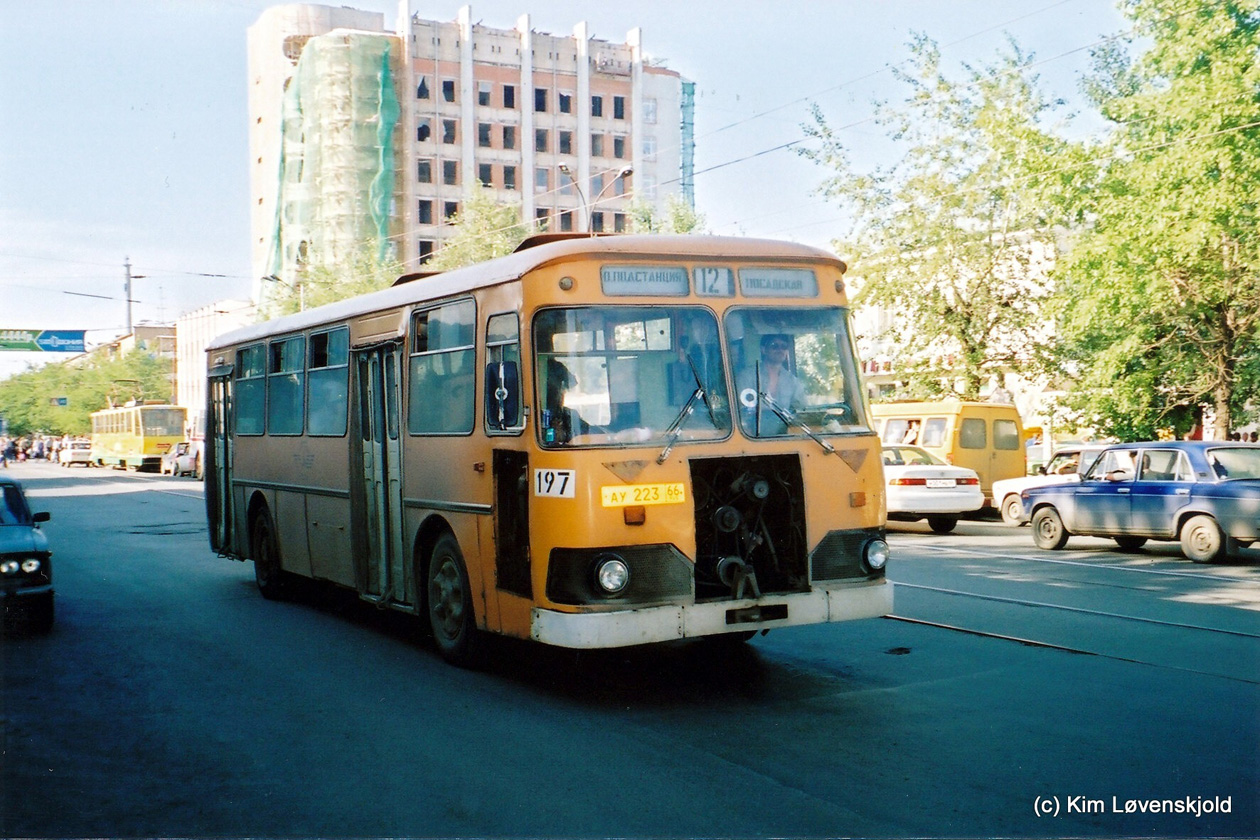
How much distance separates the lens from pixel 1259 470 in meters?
15.6

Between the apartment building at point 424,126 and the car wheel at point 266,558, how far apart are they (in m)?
60.5

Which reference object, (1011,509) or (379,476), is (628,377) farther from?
(1011,509)

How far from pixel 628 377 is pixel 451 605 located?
8.02ft

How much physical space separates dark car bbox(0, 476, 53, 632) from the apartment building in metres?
62.9

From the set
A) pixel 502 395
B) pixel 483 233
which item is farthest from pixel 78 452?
pixel 502 395

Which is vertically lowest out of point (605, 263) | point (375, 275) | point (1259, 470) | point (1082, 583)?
point (1082, 583)

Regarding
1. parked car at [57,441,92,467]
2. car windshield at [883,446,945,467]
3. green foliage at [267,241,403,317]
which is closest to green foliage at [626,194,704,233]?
green foliage at [267,241,403,317]

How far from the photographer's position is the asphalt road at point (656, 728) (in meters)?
5.45

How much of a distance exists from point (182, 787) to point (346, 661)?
3.31 m

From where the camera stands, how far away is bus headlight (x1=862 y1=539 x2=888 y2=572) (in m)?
8.24

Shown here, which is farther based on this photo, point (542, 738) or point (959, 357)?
point (959, 357)

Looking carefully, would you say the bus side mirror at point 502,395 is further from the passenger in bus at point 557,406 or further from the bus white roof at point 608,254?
the bus white roof at point 608,254

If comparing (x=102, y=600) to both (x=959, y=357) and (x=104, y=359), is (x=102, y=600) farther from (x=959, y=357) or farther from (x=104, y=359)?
(x=104, y=359)

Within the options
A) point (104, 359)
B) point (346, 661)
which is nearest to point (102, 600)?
point (346, 661)
